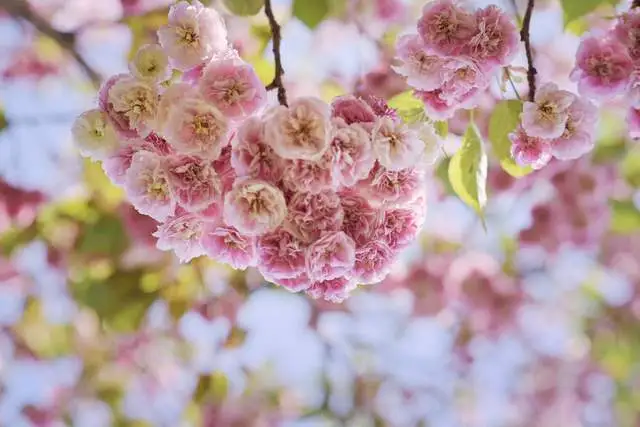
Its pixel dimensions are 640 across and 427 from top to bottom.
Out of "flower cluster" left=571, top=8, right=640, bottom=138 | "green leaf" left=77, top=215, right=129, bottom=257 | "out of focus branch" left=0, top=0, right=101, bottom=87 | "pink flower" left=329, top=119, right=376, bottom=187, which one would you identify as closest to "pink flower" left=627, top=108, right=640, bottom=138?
"flower cluster" left=571, top=8, right=640, bottom=138

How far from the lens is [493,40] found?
89 centimetres

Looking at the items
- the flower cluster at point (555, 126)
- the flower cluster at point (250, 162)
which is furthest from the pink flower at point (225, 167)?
the flower cluster at point (555, 126)

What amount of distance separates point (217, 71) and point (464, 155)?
1.16ft

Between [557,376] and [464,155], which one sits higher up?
[464,155]

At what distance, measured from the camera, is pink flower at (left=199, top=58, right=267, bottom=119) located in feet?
2.64

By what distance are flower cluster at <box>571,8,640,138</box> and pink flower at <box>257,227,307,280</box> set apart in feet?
1.25

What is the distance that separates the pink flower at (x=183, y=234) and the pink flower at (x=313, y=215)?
11 cm

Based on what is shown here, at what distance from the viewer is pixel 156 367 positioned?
3.29m

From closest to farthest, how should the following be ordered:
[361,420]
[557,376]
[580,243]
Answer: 1. [580,243]
2. [361,420]
3. [557,376]

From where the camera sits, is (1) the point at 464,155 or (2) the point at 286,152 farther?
(1) the point at 464,155

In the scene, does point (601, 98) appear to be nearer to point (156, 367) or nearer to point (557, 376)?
point (156, 367)

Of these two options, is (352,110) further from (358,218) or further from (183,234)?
(183,234)

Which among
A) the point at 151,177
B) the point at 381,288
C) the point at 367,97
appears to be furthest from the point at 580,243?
the point at 151,177

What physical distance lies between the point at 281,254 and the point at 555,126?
1.08 ft
